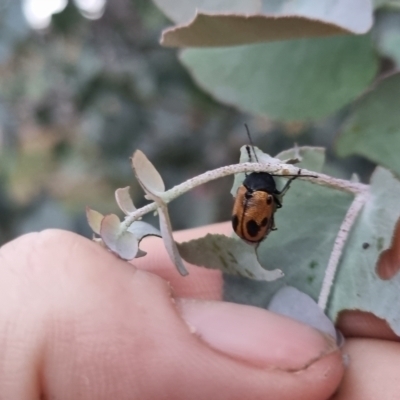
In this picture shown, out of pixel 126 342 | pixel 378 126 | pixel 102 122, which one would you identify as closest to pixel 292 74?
pixel 378 126

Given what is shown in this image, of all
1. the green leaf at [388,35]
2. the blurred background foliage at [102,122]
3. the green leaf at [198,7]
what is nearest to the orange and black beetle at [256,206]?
the green leaf at [198,7]

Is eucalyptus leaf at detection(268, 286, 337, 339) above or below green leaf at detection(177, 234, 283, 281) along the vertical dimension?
below

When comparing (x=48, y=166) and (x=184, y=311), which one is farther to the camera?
(x=48, y=166)

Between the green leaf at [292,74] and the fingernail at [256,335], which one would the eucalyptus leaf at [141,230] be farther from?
the green leaf at [292,74]

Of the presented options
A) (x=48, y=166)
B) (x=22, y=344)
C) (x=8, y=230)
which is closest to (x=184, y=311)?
(x=22, y=344)

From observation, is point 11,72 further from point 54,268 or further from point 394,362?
point 394,362

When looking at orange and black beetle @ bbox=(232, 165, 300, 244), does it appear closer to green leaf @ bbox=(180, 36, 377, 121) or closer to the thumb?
the thumb

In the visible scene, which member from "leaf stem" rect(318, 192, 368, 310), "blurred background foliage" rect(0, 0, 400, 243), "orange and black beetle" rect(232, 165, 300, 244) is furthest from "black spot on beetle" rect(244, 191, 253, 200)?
"blurred background foliage" rect(0, 0, 400, 243)
